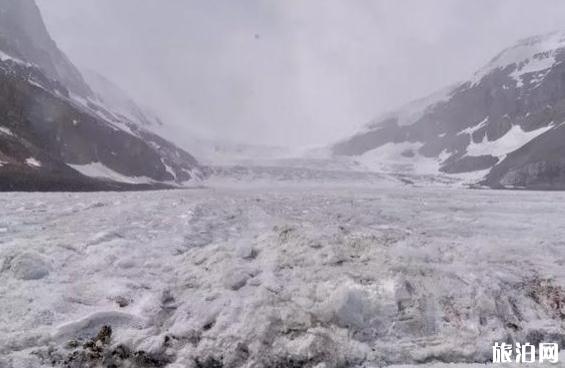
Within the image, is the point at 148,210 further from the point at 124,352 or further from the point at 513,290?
the point at 513,290

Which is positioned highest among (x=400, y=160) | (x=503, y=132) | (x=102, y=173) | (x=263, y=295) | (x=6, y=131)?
(x=503, y=132)

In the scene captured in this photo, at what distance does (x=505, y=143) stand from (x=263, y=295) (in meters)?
144

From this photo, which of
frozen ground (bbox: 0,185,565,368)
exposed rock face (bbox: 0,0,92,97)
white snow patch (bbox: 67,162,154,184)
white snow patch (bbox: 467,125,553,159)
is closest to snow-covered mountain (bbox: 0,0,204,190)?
white snow patch (bbox: 67,162,154,184)

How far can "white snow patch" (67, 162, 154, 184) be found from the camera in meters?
69.4

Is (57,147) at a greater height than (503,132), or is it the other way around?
(503,132)

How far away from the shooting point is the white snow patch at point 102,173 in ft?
228

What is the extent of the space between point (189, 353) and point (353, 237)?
5.54 meters

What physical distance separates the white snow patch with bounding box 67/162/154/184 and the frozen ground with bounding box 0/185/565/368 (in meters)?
58.9

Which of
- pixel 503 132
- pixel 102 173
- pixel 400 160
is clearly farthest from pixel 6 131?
pixel 400 160

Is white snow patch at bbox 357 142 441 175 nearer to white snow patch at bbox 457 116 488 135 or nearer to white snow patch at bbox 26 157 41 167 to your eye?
white snow patch at bbox 457 116 488 135

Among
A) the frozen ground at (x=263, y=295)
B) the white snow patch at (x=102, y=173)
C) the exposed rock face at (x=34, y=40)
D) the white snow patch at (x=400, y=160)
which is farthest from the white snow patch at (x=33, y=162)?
the white snow patch at (x=400, y=160)

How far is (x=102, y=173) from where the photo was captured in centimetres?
7306

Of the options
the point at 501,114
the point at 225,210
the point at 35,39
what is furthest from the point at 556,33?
the point at 225,210

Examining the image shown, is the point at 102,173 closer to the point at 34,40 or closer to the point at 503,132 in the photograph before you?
the point at 34,40
